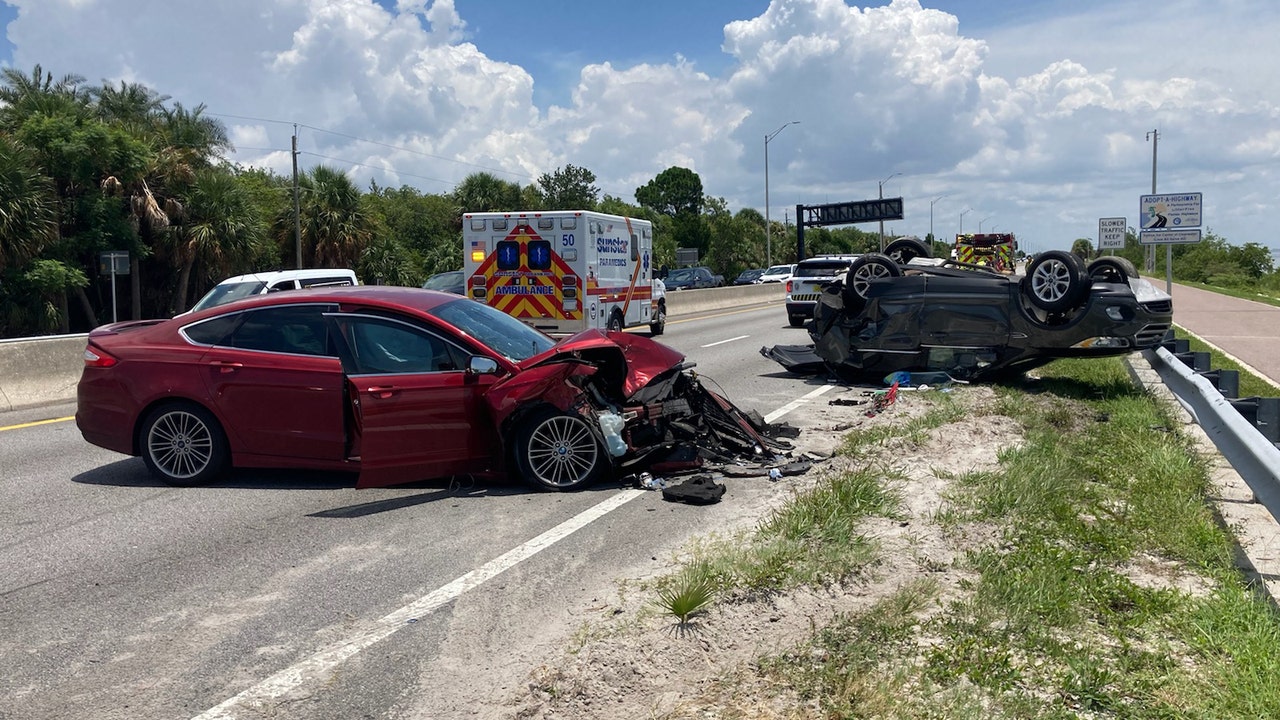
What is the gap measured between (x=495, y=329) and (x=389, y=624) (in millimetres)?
3639

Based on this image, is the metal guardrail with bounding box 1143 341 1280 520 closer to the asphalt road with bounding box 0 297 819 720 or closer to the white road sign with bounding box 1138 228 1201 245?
the asphalt road with bounding box 0 297 819 720

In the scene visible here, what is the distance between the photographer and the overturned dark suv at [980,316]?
12078 millimetres

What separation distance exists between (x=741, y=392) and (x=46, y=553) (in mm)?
8648

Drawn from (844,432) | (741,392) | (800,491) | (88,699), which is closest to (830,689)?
(88,699)

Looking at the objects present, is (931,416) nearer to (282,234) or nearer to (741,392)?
(741,392)

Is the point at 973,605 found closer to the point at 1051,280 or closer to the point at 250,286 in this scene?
the point at 1051,280

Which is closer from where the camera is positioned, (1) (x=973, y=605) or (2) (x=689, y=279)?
(1) (x=973, y=605)

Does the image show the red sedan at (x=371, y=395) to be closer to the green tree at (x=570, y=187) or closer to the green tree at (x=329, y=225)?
the green tree at (x=329, y=225)

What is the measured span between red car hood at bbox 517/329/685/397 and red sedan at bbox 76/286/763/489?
2 cm

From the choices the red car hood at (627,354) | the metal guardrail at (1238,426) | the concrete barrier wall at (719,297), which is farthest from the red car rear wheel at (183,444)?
the concrete barrier wall at (719,297)

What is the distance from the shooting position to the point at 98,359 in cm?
816

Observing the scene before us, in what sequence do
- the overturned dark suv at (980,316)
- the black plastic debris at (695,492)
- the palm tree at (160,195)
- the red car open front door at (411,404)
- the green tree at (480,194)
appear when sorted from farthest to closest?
the green tree at (480,194), the palm tree at (160,195), the overturned dark suv at (980,316), the black plastic debris at (695,492), the red car open front door at (411,404)

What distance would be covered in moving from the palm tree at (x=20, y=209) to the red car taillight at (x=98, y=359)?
22.5 m

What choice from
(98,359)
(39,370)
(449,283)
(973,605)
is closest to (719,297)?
(449,283)
